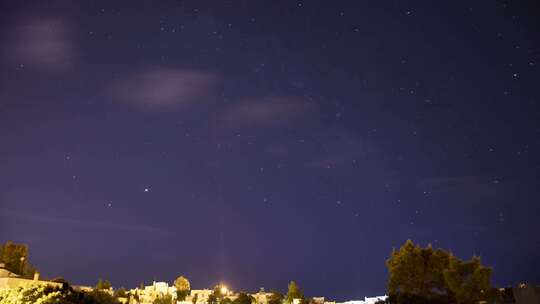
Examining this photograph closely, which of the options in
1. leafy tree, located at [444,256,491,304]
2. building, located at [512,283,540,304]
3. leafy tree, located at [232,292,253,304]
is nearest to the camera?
building, located at [512,283,540,304]

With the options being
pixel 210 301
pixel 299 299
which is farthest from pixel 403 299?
pixel 210 301

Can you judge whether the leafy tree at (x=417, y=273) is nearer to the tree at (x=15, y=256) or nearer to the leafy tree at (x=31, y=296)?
the leafy tree at (x=31, y=296)

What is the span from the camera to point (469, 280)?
36031 mm

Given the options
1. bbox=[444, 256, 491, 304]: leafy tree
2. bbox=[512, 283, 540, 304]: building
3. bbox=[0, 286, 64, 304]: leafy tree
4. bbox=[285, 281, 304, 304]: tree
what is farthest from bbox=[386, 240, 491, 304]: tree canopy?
bbox=[285, 281, 304, 304]: tree

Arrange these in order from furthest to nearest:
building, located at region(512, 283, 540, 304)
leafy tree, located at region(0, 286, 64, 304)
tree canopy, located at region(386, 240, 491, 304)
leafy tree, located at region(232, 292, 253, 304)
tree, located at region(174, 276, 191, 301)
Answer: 1. tree, located at region(174, 276, 191, 301)
2. leafy tree, located at region(232, 292, 253, 304)
3. tree canopy, located at region(386, 240, 491, 304)
4. leafy tree, located at region(0, 286, 64, 304)
5. building, located at region(512, 283, 540, 304)

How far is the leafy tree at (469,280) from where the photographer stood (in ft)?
116

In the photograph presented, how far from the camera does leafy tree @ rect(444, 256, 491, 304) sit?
1398 inches

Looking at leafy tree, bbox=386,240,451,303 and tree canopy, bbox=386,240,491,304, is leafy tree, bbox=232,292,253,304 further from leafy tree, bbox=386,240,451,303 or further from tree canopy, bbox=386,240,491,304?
leafy tree, bbox=386,240,451,303

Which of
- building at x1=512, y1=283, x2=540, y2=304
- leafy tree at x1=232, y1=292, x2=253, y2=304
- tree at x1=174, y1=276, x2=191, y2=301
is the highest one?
tree at x1=174, y1=276, x2=191, y2=301

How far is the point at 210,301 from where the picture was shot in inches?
3383

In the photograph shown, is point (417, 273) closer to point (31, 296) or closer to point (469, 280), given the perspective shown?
point (469, 280)

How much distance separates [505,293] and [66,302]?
3577cm

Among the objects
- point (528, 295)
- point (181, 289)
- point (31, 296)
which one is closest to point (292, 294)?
point (181, 289)

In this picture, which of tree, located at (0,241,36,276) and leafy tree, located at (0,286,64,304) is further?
tree, located at (0,241,36,276)
